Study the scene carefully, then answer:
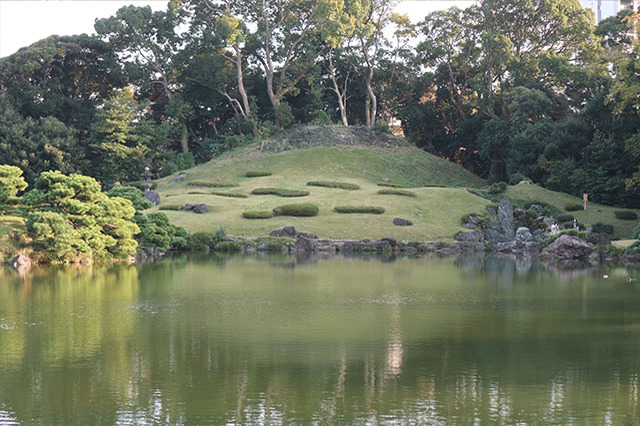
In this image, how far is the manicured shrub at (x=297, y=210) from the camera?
144ft

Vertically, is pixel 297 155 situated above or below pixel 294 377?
above

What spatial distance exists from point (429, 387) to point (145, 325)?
7568 mm

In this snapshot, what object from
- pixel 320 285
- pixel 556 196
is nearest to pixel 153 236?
pixel 320 285

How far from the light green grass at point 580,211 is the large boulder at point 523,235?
6.58m

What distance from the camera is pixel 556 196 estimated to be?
167 feet

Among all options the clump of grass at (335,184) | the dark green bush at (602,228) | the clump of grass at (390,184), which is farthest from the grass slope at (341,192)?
the dark green bush at (602,228)

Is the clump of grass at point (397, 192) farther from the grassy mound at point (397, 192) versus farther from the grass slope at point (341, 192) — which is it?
the grass slope at point (341, 192)

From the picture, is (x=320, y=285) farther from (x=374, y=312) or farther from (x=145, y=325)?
(x=145, y=325)

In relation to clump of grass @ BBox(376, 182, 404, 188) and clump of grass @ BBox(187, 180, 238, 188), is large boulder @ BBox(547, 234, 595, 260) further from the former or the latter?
clump of grass @ BBox(187, 180, 238, 188)

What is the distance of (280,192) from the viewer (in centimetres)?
4916

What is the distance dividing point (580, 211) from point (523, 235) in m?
9.51

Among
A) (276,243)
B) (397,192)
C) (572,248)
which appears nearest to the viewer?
(572,248)

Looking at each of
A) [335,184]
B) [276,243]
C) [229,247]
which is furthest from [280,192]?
[229,247]

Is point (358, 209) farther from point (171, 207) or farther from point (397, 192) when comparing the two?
point (171, 207)
